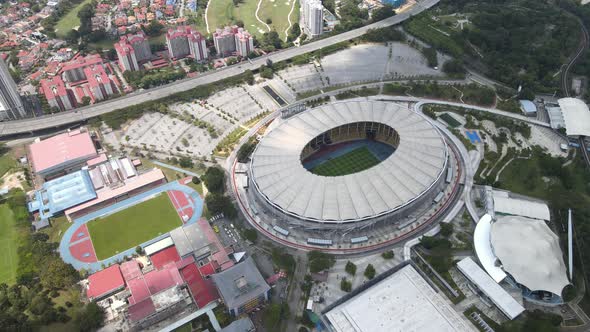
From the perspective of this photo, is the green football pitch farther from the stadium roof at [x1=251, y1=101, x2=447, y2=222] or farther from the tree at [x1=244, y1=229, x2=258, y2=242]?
the tree at [x1=244, y1=229, x2=258, y2=242]

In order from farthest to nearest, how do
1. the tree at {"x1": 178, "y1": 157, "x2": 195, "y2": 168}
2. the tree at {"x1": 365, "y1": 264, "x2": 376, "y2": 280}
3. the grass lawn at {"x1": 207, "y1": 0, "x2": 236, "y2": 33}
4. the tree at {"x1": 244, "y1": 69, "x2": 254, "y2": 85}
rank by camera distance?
the grass lawn at {"x1": 207, "y1": 0, "x2": 236, "y2": 33}, the tree at {"x1": 244, "y1": 69, "x2": 254, "y2": 85}, the tree at {"x1": 178, "y1": 157, "x2": 195, "y2": 168}, the tree at {"x1": 365, "y1": 264, "x2": 376, "y2": 280}

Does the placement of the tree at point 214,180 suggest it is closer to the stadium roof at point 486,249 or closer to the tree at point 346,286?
the tree at point 346,286

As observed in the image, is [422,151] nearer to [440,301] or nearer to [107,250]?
[440,301]

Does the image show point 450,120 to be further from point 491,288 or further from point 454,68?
point 491,288

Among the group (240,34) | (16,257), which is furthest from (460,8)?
(16,257)

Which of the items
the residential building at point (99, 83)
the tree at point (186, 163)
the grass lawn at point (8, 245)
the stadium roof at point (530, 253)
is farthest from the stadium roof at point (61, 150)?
the stadium roof at point (530, 253)

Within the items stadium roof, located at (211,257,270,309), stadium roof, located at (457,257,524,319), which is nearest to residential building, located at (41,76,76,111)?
stadium roof, located at (211,257,270,309)
